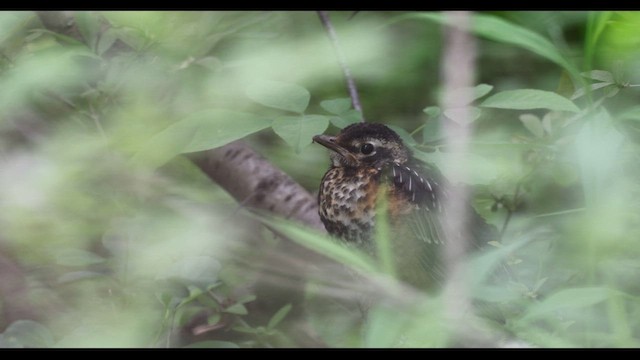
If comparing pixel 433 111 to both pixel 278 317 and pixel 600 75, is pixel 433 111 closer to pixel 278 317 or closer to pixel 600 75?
pixel 600 75

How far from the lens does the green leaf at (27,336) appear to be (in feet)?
4.27

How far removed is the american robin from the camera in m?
1.34

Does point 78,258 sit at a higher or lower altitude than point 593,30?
lower

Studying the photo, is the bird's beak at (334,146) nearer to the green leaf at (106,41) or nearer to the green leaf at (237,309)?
the green leaf at (237,309)

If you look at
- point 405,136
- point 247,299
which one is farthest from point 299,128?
point 247,299

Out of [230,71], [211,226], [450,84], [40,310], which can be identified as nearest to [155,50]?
[230,71]

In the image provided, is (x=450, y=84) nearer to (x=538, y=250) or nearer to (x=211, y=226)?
(x=538, y=250)

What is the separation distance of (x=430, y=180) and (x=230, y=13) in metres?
0.46

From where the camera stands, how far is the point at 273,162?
1554 millimetres

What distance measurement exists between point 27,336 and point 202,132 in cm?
37

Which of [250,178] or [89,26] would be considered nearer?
[89,26]

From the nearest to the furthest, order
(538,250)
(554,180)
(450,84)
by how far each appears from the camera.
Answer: (450,84) < (538,250) < (554,180)

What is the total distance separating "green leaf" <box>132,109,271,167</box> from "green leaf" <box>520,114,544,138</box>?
1.35 ft

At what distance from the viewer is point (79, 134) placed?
145 cm
